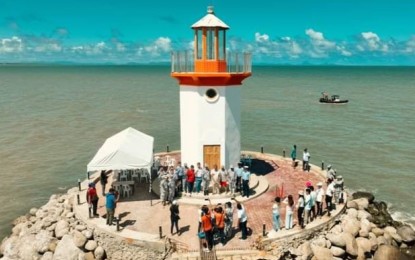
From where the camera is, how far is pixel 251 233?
1450 centimetres

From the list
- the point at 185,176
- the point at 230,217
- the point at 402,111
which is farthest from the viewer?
the point at 402,111

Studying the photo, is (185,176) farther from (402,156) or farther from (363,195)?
(402,156)

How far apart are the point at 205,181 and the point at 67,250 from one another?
20.5 feet

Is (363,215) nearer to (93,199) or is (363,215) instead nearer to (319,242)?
(319,242)

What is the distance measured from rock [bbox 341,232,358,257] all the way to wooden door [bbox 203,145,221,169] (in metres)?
6.67

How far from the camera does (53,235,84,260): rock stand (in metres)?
14.1

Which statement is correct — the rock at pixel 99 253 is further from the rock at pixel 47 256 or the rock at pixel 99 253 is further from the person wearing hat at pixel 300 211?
the person wearing hat at pixel 300 211

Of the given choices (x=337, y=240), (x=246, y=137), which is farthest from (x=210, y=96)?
(x=246, y=137)

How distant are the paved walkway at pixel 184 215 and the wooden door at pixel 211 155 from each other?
92.6 inches

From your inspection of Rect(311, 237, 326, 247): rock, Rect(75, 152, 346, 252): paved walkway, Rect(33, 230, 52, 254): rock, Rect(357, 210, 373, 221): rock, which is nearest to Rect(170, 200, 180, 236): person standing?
Rect(75, 152, 346, 252): paved walkway

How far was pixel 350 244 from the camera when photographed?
48.4 ft

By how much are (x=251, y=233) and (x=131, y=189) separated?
21.7 feet

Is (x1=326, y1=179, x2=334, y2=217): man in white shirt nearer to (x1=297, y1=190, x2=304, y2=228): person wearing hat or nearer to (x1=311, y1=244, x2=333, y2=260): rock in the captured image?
(x1=297, y1=190, x2=304, y2=228): person wearing hat

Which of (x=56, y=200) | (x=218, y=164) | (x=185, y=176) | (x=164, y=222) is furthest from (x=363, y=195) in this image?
(x=56, y=200)
